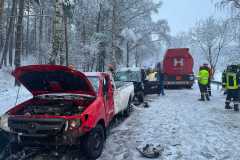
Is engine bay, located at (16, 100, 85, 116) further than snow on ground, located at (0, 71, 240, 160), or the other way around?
snow on ground, located at (0, 71, 240, 160)

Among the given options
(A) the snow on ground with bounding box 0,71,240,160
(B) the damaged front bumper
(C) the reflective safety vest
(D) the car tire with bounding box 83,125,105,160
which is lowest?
(A) the snow on ground with bounding box 0,71,240,160

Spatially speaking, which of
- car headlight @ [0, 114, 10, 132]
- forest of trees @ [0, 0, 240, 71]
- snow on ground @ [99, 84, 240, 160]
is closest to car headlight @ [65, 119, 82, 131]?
snow on ground @ [99, 84, 240, 160]

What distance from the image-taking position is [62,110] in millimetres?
6816

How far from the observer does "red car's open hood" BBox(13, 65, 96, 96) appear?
6.83 metres

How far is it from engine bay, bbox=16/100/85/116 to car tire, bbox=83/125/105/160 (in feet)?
1.77

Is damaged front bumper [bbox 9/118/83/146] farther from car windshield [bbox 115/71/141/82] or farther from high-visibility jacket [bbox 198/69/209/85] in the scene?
high-visibility jacket [bbox 198/69/209/85]

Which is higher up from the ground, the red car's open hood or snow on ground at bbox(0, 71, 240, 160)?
the red car's open hood

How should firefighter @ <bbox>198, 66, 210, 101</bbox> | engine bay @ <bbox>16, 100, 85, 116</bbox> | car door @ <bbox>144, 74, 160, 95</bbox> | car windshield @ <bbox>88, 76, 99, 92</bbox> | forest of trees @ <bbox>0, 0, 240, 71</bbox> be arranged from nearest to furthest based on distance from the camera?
engine bay @ <bbox>16, 100, 85, 116</bbox> → car windshield @ <bbox>88, 76, 99, 92</bbox> → firefighter @ <bbox>198, 66, 210, 101</bbox> → car door @ <bbox>144, 74, 160, 95</bbox> → forest of trees @ <bbox>0, 0, 240, 71</bbox>

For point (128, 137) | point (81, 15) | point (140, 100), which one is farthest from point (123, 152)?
point (81, 15)

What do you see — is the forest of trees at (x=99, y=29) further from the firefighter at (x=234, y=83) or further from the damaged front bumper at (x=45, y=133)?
the damaged front bumper at (x=45, y=133)

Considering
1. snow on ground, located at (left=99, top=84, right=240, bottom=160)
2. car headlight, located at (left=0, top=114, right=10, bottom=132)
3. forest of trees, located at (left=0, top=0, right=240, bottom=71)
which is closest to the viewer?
car headlight, located at (left=0, top=114, right=10, bottom=132)

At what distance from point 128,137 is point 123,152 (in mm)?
1331

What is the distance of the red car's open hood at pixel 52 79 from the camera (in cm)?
683

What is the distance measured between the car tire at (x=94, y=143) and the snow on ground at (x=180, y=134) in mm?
216
